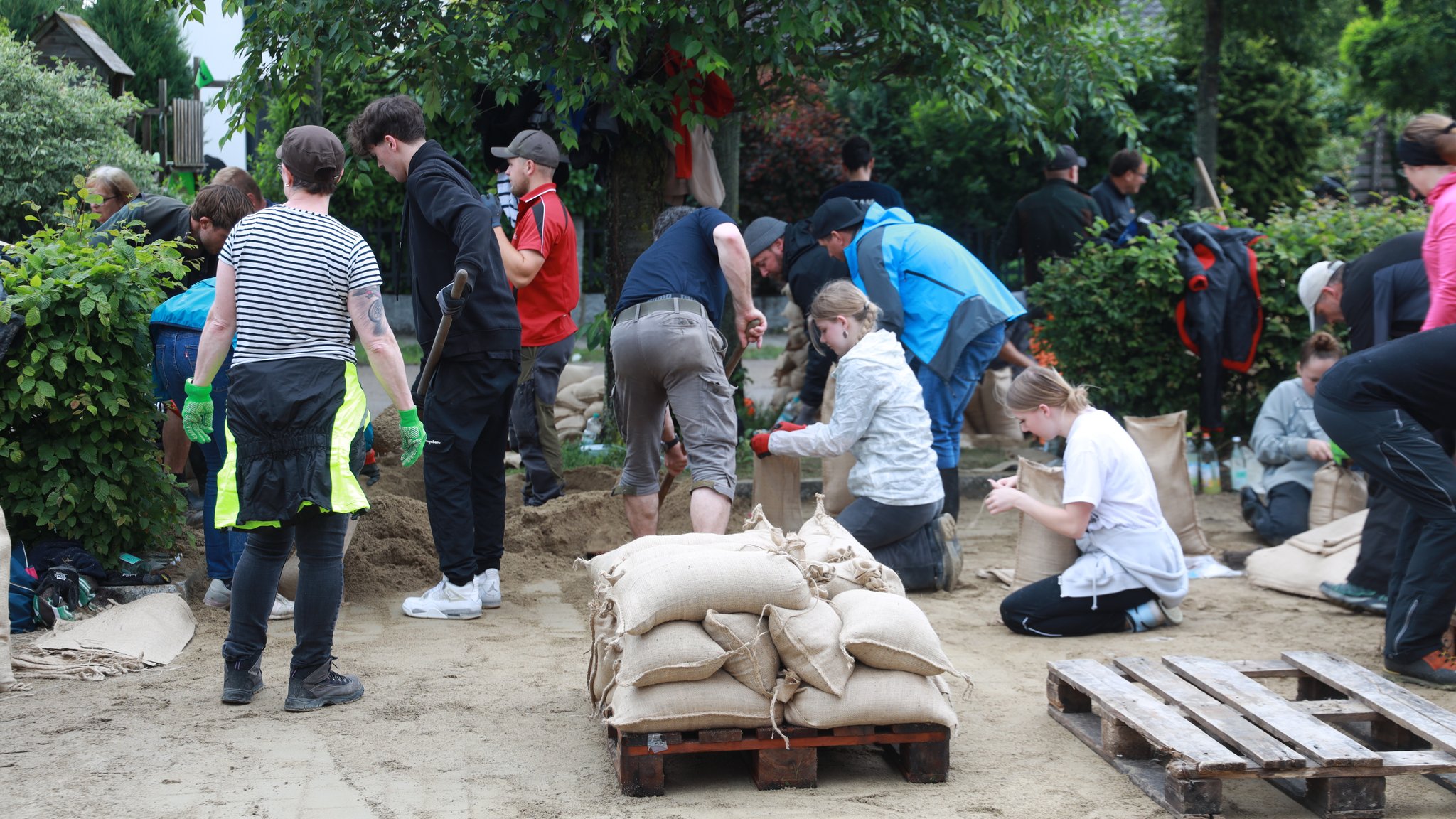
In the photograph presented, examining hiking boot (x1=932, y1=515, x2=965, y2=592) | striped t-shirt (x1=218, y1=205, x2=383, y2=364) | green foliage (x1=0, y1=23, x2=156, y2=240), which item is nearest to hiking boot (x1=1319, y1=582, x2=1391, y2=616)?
hiking boot (x1=932, y1=515, x2=965, y2=592)

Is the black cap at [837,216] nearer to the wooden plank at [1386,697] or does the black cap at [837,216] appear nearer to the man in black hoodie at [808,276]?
the man in black hoodie at [808,276]

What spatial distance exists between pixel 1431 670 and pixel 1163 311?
336cm

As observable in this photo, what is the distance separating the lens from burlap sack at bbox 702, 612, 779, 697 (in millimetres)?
3381

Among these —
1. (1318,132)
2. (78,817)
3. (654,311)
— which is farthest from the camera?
(1318,132)

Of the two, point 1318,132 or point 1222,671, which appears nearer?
point 1222,671

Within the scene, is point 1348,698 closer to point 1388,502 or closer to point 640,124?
point 1388,502

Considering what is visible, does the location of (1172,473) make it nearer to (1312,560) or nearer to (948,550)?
(1312,560)

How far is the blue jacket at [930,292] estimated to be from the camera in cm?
616

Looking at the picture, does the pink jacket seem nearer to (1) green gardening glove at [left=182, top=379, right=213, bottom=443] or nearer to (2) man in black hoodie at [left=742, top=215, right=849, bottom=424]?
(2) man in black hoodie at [left=742, top=215, right=849, bottom=424]

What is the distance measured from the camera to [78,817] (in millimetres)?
3191

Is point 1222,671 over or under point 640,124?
under

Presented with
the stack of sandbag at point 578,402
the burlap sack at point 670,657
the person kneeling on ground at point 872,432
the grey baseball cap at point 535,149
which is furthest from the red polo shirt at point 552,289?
the burlap sack at point 670,657

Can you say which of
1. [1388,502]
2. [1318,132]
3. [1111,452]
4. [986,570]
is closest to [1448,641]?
[1388,502]

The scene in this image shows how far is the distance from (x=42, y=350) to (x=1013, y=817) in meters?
3.81
